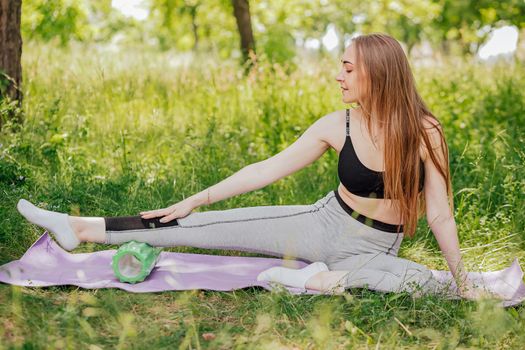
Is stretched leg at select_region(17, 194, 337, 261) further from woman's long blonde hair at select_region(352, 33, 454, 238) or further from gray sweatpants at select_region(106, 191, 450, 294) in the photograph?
woman's long blonde hair at select_region(352, 33, 454, 238)

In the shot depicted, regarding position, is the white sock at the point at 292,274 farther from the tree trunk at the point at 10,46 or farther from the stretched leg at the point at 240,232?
the tree trunk at the point at 10,46

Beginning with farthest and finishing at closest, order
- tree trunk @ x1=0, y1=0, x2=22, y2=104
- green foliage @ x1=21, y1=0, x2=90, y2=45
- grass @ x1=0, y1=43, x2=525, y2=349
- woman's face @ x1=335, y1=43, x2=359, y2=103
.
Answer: green foliage @ x1=21, y1=0, x2=90, y2=45 → tree trunk @ x1=0, y1=0, x2=22, y2=104 → woman's face @ x1=335, y1=43, x2=359, y2=103 → grass @ x1=0, y1=43, x2=525, y2=349

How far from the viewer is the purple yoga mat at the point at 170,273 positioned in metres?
3.09

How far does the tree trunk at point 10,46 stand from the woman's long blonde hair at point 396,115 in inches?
113

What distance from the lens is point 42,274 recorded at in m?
3.17

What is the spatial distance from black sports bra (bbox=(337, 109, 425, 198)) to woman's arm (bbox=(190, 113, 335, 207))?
0.49ft

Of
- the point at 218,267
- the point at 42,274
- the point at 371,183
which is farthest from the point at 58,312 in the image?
the point at 371,183

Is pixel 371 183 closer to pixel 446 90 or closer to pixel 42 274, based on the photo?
pixel 42 274

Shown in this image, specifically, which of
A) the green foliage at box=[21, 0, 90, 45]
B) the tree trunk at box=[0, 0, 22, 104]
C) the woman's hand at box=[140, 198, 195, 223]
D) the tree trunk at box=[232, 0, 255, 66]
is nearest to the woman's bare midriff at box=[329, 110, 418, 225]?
the woman's hand at box=[140, 198, 195, 223]

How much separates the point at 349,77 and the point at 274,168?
1.83 ft

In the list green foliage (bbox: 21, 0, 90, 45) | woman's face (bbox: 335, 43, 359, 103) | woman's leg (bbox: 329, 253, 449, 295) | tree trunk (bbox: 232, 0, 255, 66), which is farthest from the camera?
green foliage (bbox: 21, 0, 90, 45)

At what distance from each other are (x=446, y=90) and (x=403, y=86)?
3.63 meters

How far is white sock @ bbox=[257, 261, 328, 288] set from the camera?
309 centimetres

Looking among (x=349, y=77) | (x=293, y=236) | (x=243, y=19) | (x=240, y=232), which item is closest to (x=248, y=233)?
(x=240, y=232)
